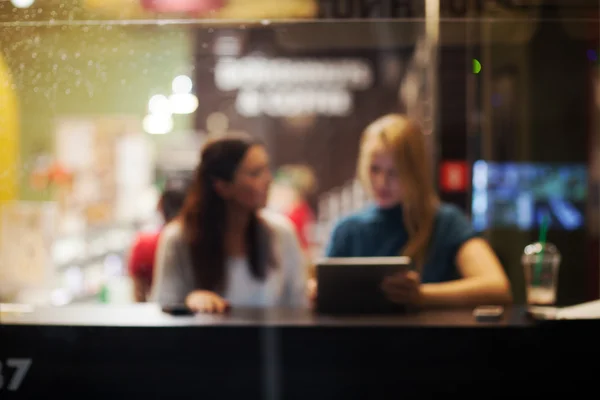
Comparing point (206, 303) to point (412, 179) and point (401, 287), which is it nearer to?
point (401, 287)

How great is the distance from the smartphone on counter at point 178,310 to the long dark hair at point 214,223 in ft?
0.78

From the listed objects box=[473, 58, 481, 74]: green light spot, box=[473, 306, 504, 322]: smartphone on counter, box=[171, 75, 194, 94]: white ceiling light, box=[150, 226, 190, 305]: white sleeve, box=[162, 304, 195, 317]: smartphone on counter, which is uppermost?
box=[473, 58, 481, 74]: green light spot

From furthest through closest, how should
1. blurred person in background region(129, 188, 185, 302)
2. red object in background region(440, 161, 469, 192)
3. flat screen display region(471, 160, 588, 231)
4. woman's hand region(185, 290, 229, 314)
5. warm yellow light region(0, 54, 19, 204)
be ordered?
flat screen display region(471, 160, 588, 231), red object in background region(440, 161, 469, 192), blurred person in background region(129, 188, 185, 302), woman's hand region(185, 290, 229, 314), warm yellow light region(0, 54, 19, 204)

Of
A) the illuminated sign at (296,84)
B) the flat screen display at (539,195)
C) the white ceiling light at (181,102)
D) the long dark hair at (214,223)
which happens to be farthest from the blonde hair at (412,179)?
the illuminated sign at (296,84)

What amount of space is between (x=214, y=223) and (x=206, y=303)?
0.41 meters

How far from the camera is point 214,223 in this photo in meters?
2.99

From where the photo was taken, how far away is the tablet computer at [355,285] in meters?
2.42

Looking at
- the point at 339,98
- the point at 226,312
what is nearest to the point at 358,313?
the point at 226,312

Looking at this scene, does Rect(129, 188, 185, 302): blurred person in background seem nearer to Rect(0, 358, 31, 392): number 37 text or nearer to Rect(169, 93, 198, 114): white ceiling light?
Rect(169, 93, 198, 114): white ceiling light

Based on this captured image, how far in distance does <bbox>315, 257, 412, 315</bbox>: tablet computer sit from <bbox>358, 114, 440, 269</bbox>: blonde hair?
516mm

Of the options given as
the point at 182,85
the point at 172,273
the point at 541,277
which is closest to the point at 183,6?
the point at 182,85

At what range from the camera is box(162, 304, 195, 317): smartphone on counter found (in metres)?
2.60

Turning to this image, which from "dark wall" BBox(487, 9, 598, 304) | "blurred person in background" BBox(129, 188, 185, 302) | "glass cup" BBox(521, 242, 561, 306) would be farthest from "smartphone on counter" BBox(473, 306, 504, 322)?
"dark wall" BBox(487, 9, 598, 304)

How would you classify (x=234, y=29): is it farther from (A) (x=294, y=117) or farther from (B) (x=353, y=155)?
(A) (x=294, y=117)
